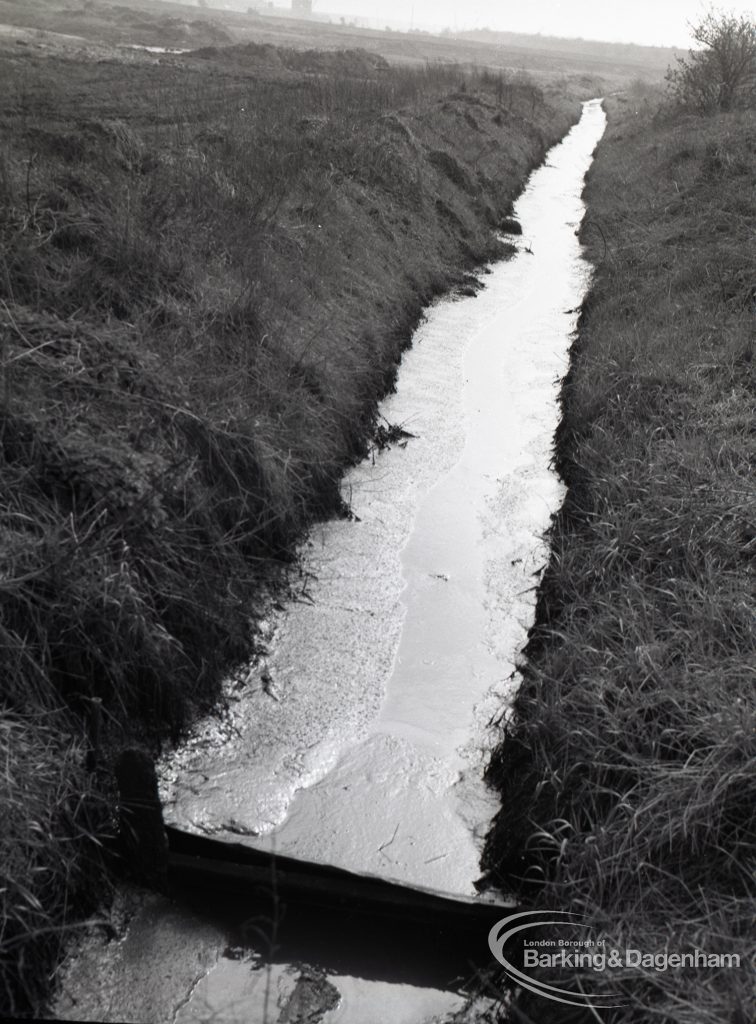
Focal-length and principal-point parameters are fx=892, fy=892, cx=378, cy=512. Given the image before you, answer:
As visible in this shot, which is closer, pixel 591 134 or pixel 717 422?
pixel 717 422

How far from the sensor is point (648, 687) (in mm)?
3713

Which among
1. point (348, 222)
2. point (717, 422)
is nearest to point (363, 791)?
point (717, 422)

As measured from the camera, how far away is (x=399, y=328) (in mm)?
9031

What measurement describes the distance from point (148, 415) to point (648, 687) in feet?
9.09

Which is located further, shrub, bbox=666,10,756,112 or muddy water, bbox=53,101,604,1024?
shrub, bbox=666,10,756,112

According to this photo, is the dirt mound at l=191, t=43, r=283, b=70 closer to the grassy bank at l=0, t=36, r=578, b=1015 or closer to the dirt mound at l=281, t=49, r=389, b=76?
the dirt mound at l=281, t=49, r=389, b=76

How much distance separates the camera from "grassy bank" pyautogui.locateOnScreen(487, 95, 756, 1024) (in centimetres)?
286

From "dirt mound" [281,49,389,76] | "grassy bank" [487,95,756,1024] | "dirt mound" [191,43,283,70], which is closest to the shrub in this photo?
"dirt mound" [281,49,389,76]

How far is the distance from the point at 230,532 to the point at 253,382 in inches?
62.3

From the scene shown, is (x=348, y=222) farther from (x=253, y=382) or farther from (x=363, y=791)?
(x=363, y=791)

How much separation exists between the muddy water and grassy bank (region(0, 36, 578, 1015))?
9.7 inches

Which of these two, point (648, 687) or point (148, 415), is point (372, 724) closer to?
point (648, 687)

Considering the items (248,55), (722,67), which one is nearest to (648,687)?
(722,67)

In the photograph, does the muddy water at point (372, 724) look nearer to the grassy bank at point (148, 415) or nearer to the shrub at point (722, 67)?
the grassy bank at point (148, 415)
